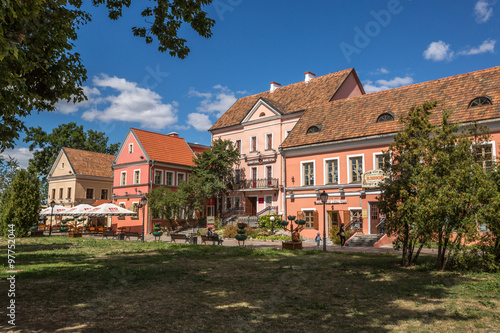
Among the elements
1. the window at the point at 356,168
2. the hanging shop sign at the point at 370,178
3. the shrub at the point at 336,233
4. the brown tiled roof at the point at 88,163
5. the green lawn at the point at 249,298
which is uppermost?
the brown tiled roof at the point at 88,163

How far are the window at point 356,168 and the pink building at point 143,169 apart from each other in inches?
758

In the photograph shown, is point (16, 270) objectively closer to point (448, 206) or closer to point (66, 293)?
point (66, 293)

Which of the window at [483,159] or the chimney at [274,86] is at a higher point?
the chimney at [274,86]

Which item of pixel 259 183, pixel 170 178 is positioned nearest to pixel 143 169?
pixel 170 178

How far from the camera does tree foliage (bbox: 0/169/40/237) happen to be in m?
28.0

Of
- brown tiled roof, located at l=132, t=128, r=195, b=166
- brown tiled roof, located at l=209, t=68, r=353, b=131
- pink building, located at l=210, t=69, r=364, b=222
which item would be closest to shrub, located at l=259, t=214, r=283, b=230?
pink building, located at l=210, t=69, r=364, b=222

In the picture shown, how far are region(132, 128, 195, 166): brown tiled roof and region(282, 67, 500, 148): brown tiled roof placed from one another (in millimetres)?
15785

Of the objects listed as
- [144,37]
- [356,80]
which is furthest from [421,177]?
[356,80]

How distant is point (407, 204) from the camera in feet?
39.2

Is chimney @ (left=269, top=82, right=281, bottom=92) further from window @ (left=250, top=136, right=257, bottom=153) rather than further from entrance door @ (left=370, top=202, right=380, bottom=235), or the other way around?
entrance door @ (left=370, top=202, right=380, bottom=235)

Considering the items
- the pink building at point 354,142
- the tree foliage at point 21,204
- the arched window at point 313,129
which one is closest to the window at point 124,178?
the tree foliage at point 21,204

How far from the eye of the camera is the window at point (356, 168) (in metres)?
27.3

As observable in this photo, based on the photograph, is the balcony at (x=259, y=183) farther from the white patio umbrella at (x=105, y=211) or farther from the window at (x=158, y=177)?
the white patio umbrella at (x=105, y=211)

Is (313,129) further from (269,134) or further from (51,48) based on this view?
(51,48)
